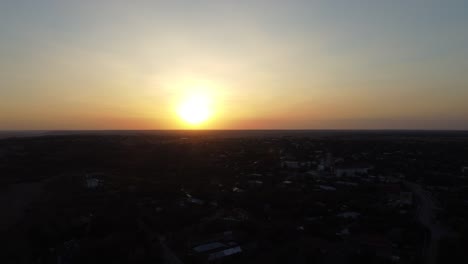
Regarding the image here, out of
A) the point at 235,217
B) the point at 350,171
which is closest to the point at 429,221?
the point at 235,217

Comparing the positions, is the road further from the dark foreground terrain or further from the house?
the house

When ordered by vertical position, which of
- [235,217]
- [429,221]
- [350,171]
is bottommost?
[429,221]

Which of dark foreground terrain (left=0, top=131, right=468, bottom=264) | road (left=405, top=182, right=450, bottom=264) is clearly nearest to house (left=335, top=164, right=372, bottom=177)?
dark foreground terrain (left=0, top=131, right=468, bottom=264)

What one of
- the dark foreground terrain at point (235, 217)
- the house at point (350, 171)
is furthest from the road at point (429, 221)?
the house at point (350, 171)

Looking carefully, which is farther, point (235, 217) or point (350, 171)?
point (350, 171)

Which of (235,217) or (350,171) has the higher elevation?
(350,171)

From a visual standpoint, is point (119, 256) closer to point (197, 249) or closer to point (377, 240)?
point (197, 249)

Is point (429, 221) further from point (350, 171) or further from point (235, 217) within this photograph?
point (350, 171)

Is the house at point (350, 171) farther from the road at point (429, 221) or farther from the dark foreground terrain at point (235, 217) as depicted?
the road at point (429, 221)

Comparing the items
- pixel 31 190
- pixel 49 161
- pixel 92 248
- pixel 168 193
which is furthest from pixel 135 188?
pixel 49 161
